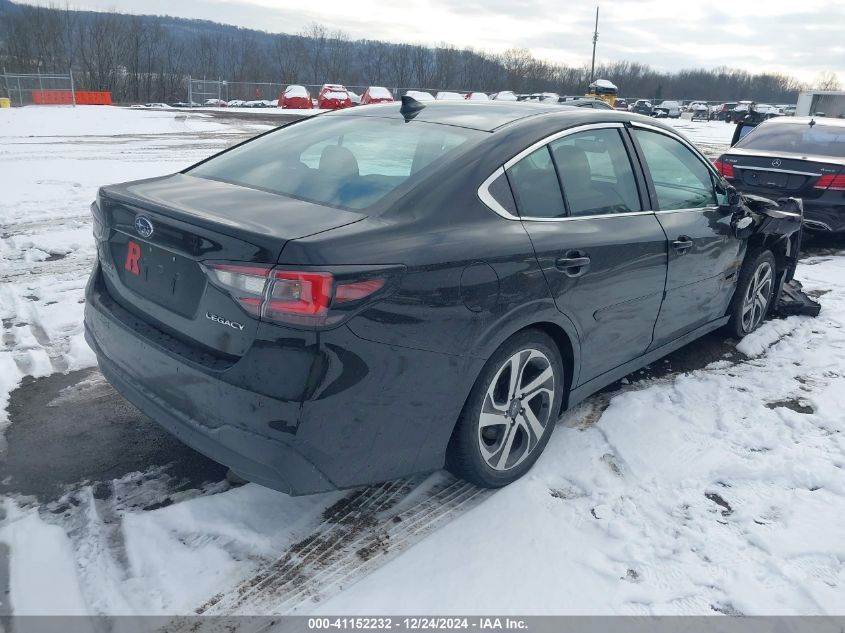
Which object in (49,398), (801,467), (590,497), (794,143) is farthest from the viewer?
(794,143)

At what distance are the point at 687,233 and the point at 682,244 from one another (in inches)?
4.6

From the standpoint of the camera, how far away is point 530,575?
253 cm

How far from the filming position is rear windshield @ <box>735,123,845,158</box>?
8078mm

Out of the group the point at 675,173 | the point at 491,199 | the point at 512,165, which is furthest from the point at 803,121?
the point at 491,199

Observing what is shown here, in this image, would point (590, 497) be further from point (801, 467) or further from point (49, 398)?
point (49, 398)

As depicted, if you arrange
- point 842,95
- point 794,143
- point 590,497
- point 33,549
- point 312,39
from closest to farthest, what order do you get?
point 33,549
point 590,497
point 794,143
point 842,95
point 312,39

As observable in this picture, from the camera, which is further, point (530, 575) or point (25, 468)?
point (25, 468)

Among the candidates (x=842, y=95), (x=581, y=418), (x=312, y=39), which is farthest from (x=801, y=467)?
(x=312, y=39)

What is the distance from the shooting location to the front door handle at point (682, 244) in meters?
3.76

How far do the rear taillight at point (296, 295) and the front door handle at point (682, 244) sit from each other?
2258mm

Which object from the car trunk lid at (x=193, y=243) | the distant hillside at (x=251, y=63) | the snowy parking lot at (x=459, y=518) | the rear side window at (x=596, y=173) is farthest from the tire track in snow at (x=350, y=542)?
the distant hillside at (x=251, y=63)

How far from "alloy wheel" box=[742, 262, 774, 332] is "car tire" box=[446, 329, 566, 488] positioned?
2.52 m

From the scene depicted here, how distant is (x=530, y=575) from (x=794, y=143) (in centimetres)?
786

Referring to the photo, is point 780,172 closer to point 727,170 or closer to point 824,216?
point 727,170
